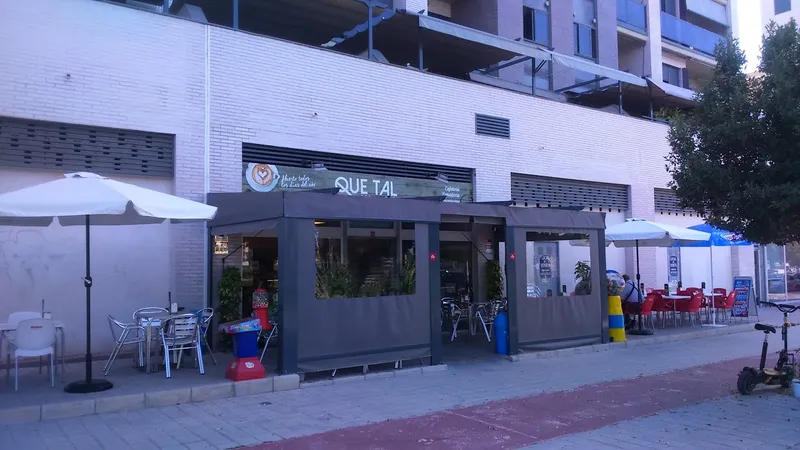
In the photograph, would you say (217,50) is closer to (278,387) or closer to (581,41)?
(278,387)

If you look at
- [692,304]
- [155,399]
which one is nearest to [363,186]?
[155,399]

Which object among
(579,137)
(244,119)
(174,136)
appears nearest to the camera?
(174,136)

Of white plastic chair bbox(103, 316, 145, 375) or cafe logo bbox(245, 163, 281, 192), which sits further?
cafe logo bbox(245, 163, 281, 192)

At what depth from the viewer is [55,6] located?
10219 millimetres

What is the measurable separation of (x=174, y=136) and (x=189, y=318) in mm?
3455

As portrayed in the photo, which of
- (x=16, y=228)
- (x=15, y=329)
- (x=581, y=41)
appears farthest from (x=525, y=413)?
(x=581, y=41)

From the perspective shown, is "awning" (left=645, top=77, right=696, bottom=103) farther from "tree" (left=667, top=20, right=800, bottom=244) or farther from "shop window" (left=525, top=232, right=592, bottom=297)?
"tree" (left=667, top=20, right=800, bottom=244)

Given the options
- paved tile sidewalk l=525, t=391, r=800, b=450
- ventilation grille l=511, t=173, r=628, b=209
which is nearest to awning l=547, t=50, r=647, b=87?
ventilation grille l=511, t=173, r=628, b=209

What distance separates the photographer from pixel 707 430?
7.18 metres

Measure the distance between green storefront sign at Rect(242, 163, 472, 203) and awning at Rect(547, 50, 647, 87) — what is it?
15.0 feet

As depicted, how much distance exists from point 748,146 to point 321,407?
672 cm

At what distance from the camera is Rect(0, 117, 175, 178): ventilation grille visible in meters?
9.84

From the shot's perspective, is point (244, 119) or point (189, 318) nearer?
point (189, 318)

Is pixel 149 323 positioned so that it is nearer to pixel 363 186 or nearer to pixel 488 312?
pixel 363 186
